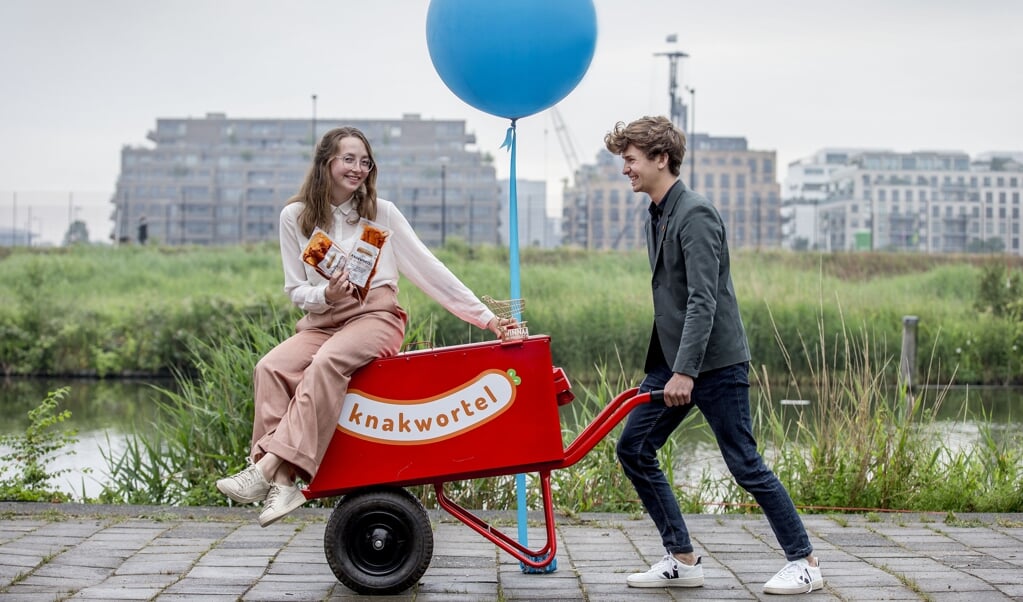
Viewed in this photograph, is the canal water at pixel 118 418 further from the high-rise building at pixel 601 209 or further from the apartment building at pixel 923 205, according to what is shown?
the high-rise building at pixel 601 209

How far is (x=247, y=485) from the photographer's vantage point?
381 cm

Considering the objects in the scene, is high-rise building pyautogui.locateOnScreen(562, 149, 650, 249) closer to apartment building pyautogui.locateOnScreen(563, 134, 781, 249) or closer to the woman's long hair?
apartment building pyautogui.locateOnScreen(563, 134, 781, 249)

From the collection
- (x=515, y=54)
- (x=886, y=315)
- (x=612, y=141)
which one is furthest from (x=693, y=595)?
(x=886, y=315)

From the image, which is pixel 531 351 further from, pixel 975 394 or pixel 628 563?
pixel 975 394

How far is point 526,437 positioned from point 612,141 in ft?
3.40

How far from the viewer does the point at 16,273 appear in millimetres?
26750

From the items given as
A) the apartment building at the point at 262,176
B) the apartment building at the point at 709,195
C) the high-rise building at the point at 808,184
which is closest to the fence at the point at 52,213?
the apartment building at the point at 262,176

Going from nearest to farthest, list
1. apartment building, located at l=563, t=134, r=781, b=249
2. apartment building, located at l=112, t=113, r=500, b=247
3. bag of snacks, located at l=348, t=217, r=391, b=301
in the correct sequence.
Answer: bag of snacks, located at l=348, t=217, r=391, b=301 → apartment building, located at l=112, t=113, r=500, b=247 → apartment building, located at l=563, t=134, r=781, b=249

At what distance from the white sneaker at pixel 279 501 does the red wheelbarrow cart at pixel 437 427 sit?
7cm

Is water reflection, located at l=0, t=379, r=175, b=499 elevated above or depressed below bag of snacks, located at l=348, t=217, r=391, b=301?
below

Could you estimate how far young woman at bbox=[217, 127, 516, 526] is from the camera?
3768 millimetres

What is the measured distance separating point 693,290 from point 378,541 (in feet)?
4.37

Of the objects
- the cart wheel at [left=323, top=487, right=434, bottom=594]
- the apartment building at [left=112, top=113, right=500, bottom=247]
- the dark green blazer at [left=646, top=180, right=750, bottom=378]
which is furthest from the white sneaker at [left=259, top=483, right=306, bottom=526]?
the apartment building at [left=112, top=113, right=500, bottom=247]

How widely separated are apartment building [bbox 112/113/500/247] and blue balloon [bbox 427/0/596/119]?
45155mm
